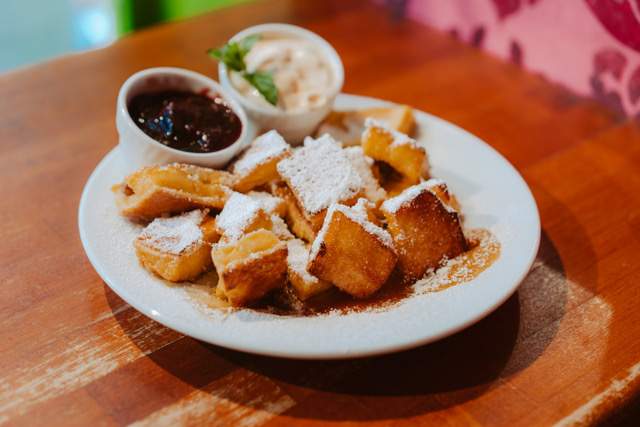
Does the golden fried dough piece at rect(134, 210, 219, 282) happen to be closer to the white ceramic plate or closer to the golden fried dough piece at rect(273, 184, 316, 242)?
the white ceramic plate

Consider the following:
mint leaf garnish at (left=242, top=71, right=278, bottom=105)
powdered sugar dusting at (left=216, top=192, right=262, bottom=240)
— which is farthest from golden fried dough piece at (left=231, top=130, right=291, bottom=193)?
mint leaf garnish at (left=242, top=71, right=278, bottom=105)

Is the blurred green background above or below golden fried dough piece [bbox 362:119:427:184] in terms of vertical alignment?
below

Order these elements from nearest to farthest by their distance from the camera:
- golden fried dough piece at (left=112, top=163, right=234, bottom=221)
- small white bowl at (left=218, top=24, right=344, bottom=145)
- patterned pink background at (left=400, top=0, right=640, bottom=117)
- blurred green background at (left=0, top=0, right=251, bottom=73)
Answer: golden fried dough piece at (left=112, top=163, right=234, bottom=221) < small white bowl at (left=218, top=24, right=344, bottom=145) < patterned pink background at (left=400, top=0, right=640, bottom=117) < blurred green background at (left=0, top=0, right=251, bottom=73)

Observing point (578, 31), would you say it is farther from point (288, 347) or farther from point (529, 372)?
point (288, 347)

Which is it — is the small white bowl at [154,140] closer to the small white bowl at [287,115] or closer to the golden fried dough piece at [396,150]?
the small white bowl at [287,115]

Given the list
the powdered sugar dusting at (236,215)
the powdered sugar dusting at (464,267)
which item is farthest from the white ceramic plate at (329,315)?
the powdered sugar dusting at (236,215)

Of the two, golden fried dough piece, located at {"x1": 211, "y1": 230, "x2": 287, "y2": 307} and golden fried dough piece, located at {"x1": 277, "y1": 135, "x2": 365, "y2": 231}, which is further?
golden fried dough piece, located at {"x1": 277, "y1": 135, "x2": 365, "y2": 231}

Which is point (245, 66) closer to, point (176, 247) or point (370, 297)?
point (176, 247)

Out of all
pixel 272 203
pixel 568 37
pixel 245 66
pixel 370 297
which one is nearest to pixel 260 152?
pixel 272 203
